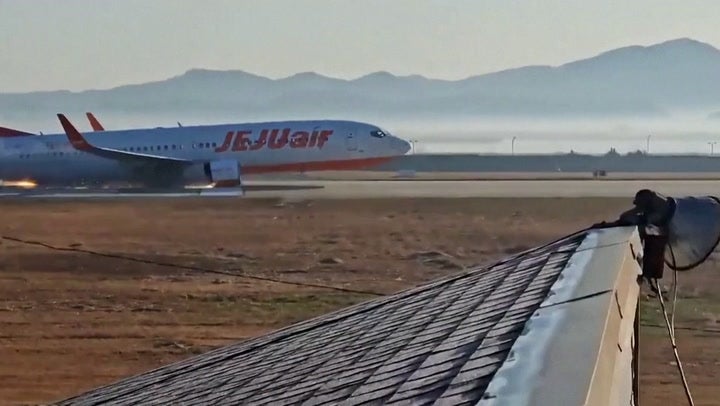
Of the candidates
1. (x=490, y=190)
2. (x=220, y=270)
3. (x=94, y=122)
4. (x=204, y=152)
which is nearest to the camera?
(x=220, y=270)

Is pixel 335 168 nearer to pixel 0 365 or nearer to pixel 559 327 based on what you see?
pixel 0 365

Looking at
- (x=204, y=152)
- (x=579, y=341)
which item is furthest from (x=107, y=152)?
(x=579, y=341)

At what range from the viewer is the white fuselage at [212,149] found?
1849 inches

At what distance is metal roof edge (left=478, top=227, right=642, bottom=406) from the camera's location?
340cm

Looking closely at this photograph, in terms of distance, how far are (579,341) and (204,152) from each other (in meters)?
44.1

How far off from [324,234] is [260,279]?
637 centimetres

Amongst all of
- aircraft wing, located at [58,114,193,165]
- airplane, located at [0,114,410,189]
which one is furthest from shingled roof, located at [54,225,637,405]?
aircraft wing, located at [58,114,193,165]

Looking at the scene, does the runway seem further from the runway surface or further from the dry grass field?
the dry grass field

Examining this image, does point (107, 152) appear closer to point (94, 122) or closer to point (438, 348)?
point (94, 122)

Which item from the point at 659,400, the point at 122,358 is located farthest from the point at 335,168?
the point at 659,400

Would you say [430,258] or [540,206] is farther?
[540,206]

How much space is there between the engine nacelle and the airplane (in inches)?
1.5

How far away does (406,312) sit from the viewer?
23.9 feet

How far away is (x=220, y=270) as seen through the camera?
25.2 m
